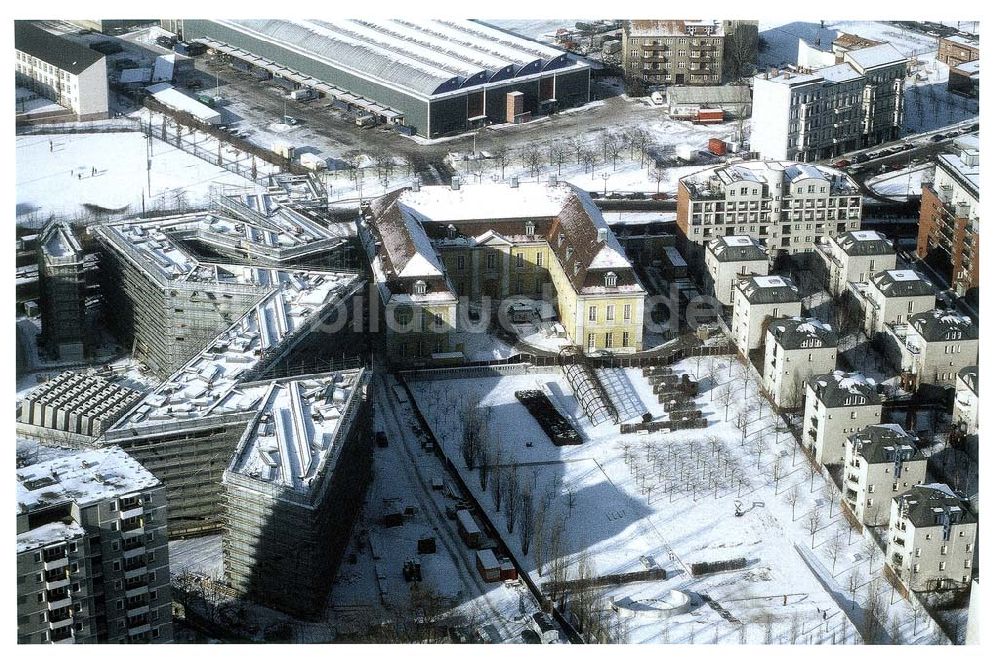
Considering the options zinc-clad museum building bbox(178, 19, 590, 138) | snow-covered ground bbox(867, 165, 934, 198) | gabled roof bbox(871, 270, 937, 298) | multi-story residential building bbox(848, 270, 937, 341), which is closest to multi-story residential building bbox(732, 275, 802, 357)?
multi-story residential building bbox(848, 270, 937, 341)

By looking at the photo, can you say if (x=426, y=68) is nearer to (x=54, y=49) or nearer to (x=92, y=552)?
(x=54, y=49)

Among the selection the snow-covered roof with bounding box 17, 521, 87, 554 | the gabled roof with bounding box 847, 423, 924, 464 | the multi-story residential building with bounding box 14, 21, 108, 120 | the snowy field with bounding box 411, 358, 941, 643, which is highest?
the multi-story residential building with bounding box 14, 21, 108, 120

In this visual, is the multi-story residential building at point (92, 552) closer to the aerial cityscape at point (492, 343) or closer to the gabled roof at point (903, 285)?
the aerial cityscape at point (492, 343)

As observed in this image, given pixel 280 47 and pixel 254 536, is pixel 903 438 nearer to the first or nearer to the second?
pixel 254 536

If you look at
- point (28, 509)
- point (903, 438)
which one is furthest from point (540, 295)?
point (28, 509)

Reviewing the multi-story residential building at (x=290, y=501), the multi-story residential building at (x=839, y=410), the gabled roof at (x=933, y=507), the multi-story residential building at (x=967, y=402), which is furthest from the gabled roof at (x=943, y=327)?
the multi-story residential building at (x=290, y=501)

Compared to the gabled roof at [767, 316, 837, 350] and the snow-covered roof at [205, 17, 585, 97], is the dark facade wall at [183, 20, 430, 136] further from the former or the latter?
the gabled roof at [767, 316, 837, 350]

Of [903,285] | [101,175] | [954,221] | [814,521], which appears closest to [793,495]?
[814,521]
